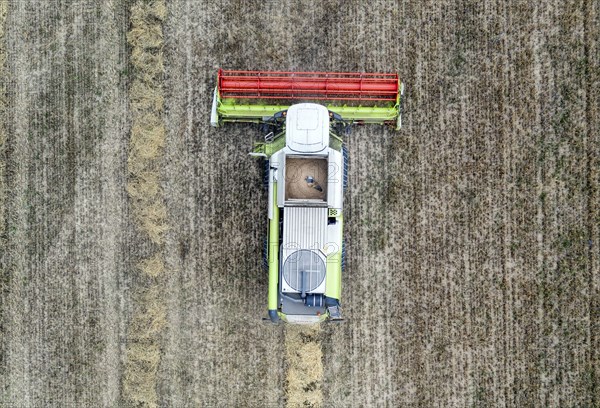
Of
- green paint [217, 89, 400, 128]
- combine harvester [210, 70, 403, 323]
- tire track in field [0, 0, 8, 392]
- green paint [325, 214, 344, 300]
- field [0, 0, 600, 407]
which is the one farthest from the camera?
tire track in field [0, 0, 8, 392]

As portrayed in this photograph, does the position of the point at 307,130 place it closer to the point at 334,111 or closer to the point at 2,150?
the point at 334,111

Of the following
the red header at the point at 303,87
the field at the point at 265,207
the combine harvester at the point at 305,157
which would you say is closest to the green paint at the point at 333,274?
the combine harvester at the point at 305,157

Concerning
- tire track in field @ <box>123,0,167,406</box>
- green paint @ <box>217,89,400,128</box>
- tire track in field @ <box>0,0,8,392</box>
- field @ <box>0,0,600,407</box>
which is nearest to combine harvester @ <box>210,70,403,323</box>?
green paint @ <box>217,89,400,128</box>

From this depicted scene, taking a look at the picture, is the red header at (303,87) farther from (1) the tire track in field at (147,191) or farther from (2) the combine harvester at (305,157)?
(1) the tire track in field at (147,191)

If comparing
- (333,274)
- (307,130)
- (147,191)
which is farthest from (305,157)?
(147,191)

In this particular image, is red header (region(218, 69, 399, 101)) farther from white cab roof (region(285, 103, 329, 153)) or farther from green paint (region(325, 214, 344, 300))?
green paint (region(325, 214, 344, 300))

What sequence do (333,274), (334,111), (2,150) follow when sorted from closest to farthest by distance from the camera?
(333,274) → (334,111) → (2,150)
